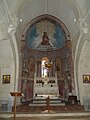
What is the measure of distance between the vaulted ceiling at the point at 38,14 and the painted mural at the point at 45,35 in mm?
Result: 1092

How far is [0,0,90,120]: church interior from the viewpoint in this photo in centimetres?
1193

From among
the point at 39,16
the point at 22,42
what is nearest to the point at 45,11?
the point at 39,16

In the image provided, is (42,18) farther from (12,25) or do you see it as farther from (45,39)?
(12,25)

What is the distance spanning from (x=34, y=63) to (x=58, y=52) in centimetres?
262

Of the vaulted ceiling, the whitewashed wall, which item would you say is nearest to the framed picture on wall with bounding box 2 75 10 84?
the vaulted ceiling

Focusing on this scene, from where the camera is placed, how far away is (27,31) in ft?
54.4

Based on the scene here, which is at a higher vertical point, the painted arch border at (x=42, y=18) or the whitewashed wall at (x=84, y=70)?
the painted arch border at (x=42, y=18)

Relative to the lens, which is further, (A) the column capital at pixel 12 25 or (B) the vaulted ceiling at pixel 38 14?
(A) the column capital at pixel 12 25

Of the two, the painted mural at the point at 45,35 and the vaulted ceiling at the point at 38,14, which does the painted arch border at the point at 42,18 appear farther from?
the painted mural at the point at 45,35

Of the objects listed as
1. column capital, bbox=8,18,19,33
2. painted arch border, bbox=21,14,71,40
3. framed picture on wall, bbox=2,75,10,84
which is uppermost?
painted arch border, bbox=21,14,71,40

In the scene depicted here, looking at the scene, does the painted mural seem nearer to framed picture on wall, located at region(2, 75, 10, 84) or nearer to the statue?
the statue

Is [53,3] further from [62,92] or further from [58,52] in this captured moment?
[62,92]

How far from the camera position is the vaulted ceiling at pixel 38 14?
11.1 metres

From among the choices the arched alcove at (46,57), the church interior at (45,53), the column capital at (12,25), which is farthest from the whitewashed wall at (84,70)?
the column capital at (12,25)
